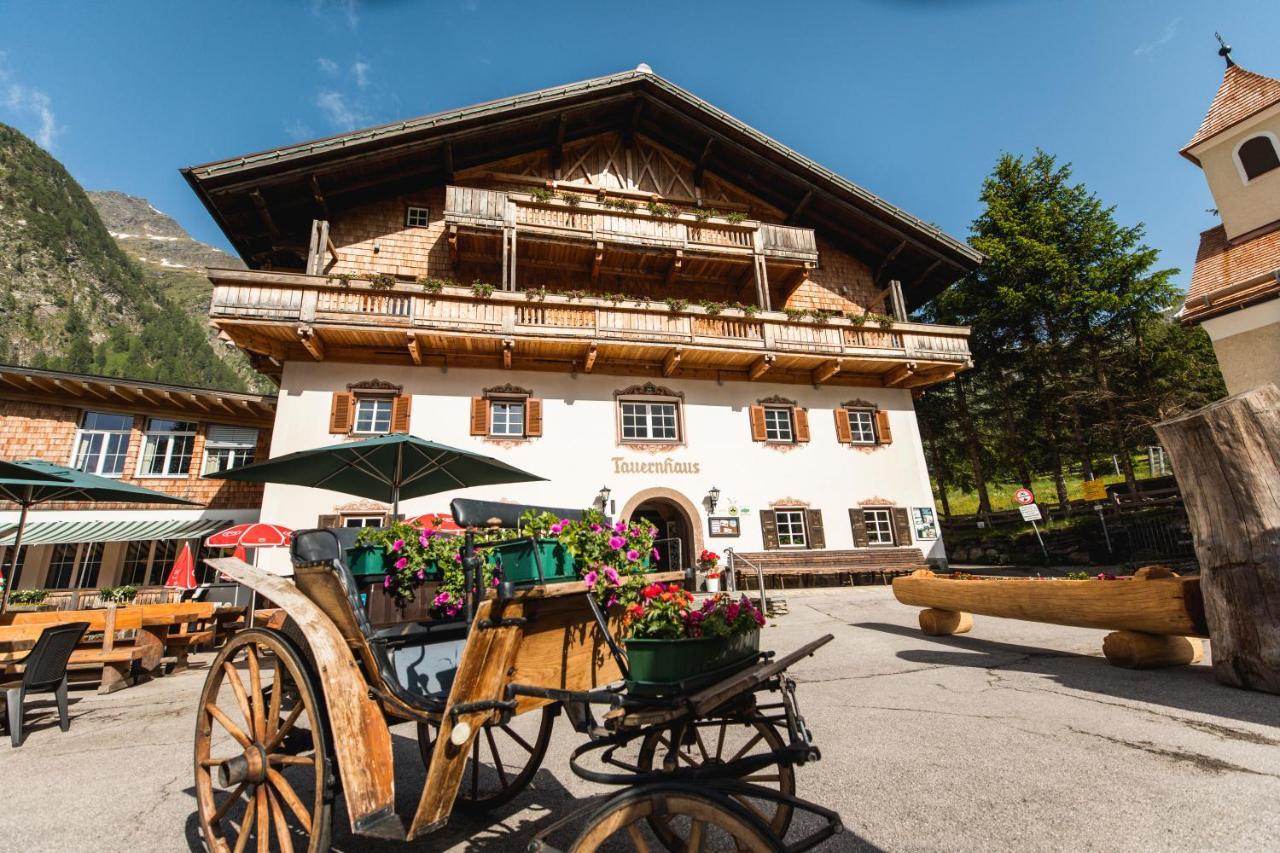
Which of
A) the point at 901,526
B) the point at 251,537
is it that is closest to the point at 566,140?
the point at 251,537

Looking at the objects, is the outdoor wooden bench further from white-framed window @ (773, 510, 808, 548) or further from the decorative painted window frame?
white-framed window @ (773, 510, 808, 548)

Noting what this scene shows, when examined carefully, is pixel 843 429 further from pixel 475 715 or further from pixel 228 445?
pixel 228 445

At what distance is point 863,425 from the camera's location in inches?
674

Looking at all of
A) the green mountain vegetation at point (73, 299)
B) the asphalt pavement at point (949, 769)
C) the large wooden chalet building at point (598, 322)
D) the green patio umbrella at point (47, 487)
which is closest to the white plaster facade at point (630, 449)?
the large wooden chalet building at point (598, 322)

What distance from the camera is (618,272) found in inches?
689

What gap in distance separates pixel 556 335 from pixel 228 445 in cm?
961

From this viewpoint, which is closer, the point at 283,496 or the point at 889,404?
the point at 283,496

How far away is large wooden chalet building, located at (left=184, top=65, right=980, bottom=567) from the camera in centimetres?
1370

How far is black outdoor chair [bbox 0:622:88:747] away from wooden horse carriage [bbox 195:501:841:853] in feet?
11.7

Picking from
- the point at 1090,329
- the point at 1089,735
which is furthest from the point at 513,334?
the point at 1090,329

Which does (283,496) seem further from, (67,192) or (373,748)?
(67,192)

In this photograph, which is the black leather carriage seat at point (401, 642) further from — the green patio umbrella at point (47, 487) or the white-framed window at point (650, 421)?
the white-framed window at point (650, 421)

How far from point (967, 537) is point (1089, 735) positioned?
835 inches

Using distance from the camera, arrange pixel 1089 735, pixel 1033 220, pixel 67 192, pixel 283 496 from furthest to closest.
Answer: pixel 67 192
pixel 1033 220
pixel 283 496
pixel 1089 735
